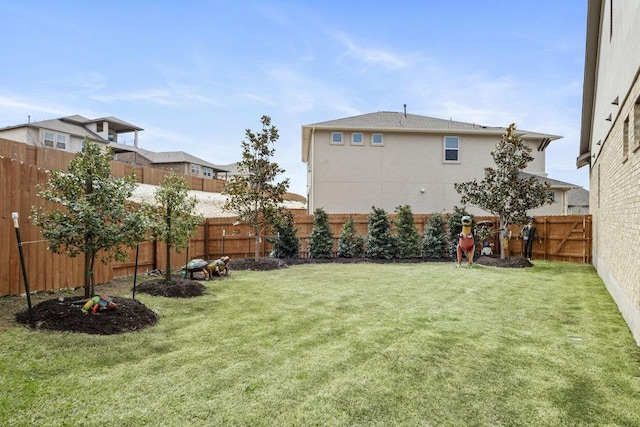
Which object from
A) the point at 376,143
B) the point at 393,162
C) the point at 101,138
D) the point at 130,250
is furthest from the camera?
the point at 101,138

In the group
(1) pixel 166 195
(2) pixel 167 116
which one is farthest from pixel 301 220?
(1) pixel 166 195

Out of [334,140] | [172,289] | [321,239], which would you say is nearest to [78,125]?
[334,140]

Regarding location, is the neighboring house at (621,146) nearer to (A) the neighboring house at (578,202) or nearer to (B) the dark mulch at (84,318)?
(B) the dark mulch at (84,318)

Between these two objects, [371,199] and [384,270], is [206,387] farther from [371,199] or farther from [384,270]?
[371,199]

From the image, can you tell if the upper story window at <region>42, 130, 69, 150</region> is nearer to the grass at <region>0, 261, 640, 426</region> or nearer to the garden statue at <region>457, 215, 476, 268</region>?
the grass at <region>0, 261, 640, 426</region>

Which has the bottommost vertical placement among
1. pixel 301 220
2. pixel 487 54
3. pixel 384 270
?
pixel 384 270

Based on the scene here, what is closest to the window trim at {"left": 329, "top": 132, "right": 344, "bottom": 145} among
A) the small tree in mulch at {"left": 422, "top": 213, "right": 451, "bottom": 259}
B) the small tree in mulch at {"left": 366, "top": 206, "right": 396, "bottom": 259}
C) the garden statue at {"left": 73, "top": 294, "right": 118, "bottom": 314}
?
the small tree in mulch at {"left": 366, "top": 206, "right": 396, "bottom": 259}

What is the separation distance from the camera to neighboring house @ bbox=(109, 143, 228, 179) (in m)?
47.5

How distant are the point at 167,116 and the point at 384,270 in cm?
1086

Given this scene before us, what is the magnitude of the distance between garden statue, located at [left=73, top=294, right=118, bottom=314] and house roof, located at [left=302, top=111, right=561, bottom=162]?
14868mm

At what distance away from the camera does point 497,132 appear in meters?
19.9

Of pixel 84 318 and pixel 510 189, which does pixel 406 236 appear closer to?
pixel 510 189

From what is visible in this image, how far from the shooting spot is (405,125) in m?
20.0

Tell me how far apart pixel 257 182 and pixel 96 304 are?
8709 mm
